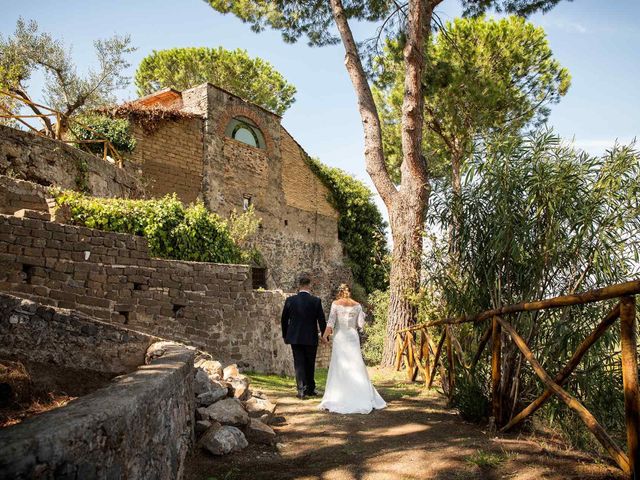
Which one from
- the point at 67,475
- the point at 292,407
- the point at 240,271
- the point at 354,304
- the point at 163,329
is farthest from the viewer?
the point at 240,271

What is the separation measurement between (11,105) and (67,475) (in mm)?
13584

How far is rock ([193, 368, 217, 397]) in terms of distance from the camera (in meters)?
4.25

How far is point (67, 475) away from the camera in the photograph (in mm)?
1756

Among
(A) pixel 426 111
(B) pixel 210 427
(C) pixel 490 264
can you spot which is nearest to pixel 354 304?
(C) pixel 490 264

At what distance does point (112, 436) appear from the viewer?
6.78 ft

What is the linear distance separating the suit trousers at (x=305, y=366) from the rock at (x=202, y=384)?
6.05 ft

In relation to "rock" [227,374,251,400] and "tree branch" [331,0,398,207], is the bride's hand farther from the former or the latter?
"tree branch" [331,0,398,207]

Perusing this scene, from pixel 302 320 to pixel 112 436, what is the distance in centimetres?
419

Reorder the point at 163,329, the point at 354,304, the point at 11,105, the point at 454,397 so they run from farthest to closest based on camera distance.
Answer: the point at 11,105
the point at 163,329
the point at 354,304
the point at 454,397

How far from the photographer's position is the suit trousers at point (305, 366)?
6125mm

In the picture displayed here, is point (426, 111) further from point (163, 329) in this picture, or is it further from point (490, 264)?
point (490, 264)

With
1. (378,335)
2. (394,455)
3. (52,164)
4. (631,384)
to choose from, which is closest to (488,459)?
(394,455)

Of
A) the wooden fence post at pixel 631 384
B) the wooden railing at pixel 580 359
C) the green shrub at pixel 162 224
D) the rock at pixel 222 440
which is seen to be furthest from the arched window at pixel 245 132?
the wooden fence post at pixel 631 384

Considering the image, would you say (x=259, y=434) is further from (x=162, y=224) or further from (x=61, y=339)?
(x=162, y=224)
